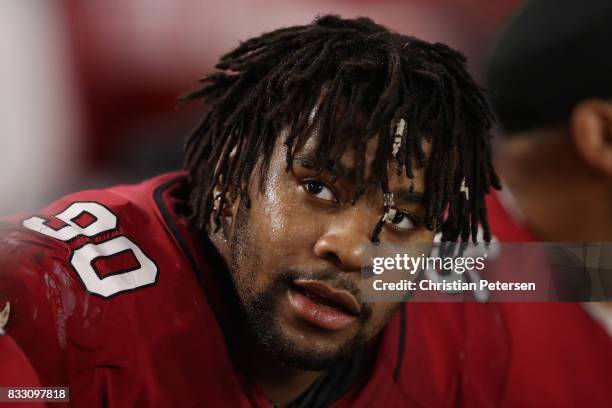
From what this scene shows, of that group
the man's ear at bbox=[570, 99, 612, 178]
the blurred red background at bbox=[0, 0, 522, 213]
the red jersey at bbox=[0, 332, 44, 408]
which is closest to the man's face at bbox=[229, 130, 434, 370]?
the red jersey at bbox=[0, 332, 44, 408]

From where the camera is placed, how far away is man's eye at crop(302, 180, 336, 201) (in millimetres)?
677

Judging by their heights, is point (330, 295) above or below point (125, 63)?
below

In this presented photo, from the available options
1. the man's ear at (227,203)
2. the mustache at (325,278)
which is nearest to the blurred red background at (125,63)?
the man's ear at (227,203)

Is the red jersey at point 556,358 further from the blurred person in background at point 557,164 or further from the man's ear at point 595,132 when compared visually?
the man's ear at point 595,132

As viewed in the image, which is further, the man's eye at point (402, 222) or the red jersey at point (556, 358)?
the red jersey at point (556, 358)

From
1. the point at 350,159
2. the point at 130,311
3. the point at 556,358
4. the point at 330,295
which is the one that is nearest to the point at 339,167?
the point at 350,159

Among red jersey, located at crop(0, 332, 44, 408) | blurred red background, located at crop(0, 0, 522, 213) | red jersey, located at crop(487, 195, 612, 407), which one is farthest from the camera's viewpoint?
blurred red background, located at crop(0, 0, 522, 213)

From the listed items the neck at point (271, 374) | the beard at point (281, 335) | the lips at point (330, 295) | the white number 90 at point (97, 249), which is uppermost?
the white number 90 at point (97, 249)

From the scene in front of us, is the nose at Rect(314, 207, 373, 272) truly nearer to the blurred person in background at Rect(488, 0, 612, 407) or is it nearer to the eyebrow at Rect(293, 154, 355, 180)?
the eyebrow at Rect(293, 154, 355, 180)

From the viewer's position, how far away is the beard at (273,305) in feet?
2.21

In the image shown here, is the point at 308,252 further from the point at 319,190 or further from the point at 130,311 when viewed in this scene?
the point at 130,311

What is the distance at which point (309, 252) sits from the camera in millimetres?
Answer: 666

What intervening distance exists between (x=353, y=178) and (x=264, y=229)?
0.09m

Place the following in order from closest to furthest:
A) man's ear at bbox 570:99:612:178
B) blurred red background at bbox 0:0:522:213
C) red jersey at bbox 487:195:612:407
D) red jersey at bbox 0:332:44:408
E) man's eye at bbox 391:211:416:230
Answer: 1. red jersey at bbox 0:332:44:408
2. man's eye at bbox 391:211:416:230
3. red jersey at bbox 487:195:612:407
4. man's ear at bbox 570:99:612:178
5. blurred red background at bbox 0:0:522:213
